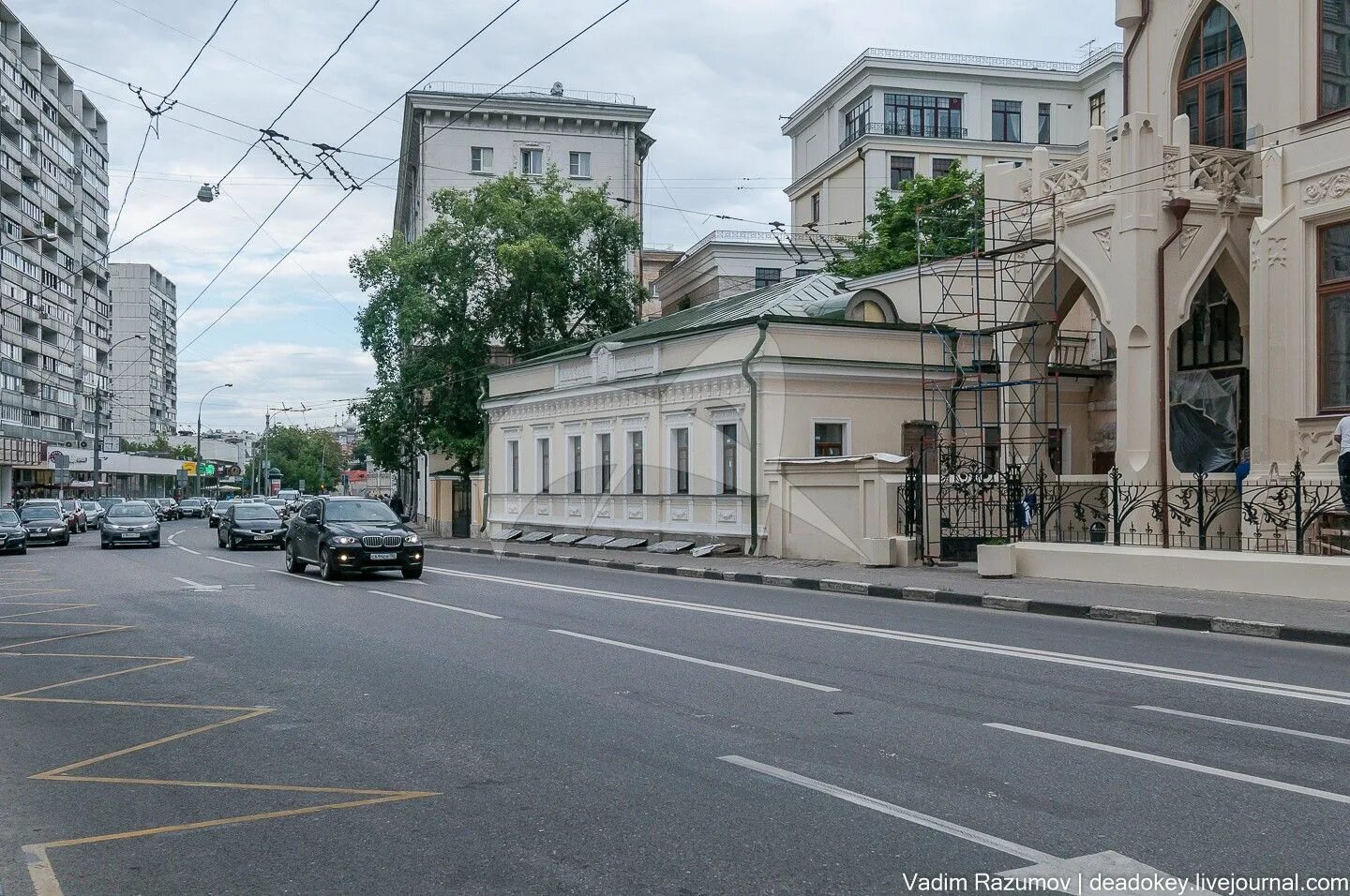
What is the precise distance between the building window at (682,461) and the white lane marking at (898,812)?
24373mm

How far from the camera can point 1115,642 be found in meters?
12.7

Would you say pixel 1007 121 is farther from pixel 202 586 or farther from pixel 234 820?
pixel 234 820

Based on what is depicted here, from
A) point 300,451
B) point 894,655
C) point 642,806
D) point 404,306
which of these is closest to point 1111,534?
point 894,655

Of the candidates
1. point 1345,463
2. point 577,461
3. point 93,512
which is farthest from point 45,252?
point 1345,463

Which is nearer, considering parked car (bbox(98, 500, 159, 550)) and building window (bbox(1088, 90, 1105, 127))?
parked car (bbox(98, 500, 159, 550))

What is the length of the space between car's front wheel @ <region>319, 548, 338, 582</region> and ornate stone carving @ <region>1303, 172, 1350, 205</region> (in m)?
18.7

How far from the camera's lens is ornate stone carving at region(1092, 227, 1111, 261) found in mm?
22828

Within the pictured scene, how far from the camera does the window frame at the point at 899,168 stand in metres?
62.7

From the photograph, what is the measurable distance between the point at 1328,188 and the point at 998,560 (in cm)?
833

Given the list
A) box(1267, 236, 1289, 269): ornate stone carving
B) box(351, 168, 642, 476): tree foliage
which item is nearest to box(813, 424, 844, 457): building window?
box(1267, 236, 1289, 269): ornate stone carving

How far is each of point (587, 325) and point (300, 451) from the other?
427ft

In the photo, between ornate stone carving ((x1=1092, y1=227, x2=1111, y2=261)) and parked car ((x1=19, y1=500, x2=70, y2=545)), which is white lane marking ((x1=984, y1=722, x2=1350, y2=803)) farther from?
parked car ((x1=19, y1=500, x2=70, y2=545))

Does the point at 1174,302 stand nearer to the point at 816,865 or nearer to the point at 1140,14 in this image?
the point at 1140,14

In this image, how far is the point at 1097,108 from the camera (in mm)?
63062
